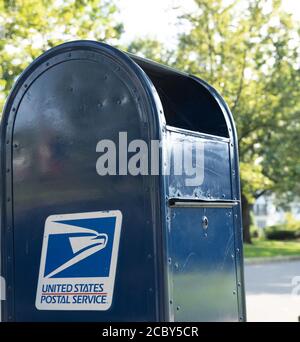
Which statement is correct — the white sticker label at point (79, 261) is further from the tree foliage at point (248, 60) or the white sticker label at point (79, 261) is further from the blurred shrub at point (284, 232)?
the blurred shrub at point (284, 232)

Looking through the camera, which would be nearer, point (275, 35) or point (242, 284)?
point (242, 284)

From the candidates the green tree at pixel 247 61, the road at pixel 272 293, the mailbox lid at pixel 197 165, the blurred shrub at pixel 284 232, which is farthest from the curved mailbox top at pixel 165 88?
the blurred shrub at pixel 284 232

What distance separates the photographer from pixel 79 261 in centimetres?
368

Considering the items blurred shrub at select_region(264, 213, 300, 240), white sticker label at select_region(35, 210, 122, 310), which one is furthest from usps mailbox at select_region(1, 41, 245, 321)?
blurred shrub at select_region(264, 213, 300, 240)

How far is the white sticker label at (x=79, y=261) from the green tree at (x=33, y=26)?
6.82 meters

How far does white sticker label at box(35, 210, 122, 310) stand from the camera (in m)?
3.58

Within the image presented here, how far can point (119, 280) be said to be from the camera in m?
3.54

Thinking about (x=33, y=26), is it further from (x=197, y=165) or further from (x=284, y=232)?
(x=284, y=232)

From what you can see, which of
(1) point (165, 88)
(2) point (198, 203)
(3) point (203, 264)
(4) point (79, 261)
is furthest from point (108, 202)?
(1) point (165, 88)

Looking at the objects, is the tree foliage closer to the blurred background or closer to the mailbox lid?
the blurred background
